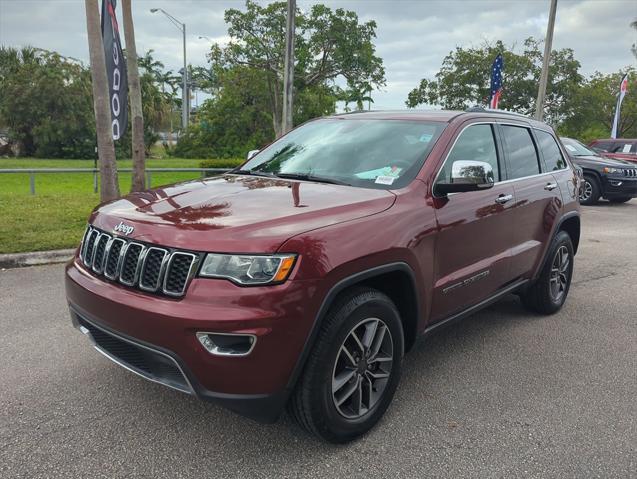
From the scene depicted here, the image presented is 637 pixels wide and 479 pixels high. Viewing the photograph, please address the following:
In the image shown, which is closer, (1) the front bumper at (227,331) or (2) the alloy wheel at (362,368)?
(1) the front bumper at (227,331)

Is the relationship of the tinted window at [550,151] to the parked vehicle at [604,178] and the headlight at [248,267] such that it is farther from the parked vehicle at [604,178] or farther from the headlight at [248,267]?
the parked vehicle at [604,178]

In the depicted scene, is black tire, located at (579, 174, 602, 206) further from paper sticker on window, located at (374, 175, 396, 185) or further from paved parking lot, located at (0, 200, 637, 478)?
paper sticker on window, located at (374, 175, 396, 185)

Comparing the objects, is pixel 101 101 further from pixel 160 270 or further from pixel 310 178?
pixel 160 270

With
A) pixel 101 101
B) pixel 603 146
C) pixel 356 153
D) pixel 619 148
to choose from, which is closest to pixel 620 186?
pixel 619 148

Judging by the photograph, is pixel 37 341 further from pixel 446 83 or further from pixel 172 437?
pixel 446 83

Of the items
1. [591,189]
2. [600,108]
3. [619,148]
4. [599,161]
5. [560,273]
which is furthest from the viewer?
[600,108]

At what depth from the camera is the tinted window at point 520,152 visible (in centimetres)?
427

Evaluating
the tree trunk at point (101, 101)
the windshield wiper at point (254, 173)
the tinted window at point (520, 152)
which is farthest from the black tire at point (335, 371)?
the tree trunk at point (101, 101)

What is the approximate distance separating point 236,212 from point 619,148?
1879cm

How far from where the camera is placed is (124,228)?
2758mm

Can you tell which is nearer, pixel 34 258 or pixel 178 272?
pixel 178 272

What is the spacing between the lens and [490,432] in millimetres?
3002

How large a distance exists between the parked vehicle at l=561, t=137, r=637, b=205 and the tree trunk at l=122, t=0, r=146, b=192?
10.4m

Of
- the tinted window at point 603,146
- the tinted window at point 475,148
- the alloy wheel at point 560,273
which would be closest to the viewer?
the tinted window at point 475,148
